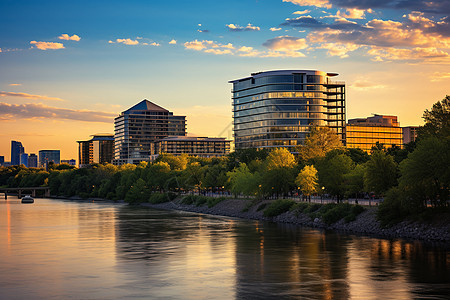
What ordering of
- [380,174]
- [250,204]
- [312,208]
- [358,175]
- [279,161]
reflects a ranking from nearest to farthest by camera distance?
[380,174]
[358,175]
[312,208]
[250,204]
[279,161]

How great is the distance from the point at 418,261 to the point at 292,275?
14.9m

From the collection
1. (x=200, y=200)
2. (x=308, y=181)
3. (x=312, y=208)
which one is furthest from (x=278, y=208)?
(x=200, y=200)

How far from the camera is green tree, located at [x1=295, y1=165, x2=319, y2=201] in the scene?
116m

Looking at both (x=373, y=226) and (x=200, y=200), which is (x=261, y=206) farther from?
(x=373, y=226)

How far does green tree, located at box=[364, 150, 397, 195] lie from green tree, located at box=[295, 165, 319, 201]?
25.5 meters

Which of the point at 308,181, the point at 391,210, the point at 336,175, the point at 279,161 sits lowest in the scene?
the point at 391,210

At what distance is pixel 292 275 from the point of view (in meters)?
50.8

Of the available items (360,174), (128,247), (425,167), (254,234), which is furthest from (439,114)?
(128,247)

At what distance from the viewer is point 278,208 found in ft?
376

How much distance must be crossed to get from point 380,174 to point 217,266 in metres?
43.0

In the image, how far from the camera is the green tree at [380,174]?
297ft

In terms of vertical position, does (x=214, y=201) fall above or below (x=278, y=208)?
below

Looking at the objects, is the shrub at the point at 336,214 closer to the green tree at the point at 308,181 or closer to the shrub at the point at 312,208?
the shrub at the point at 312,208

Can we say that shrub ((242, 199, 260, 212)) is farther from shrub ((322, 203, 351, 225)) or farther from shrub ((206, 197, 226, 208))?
shrub ((322, 203, 351, 225))
